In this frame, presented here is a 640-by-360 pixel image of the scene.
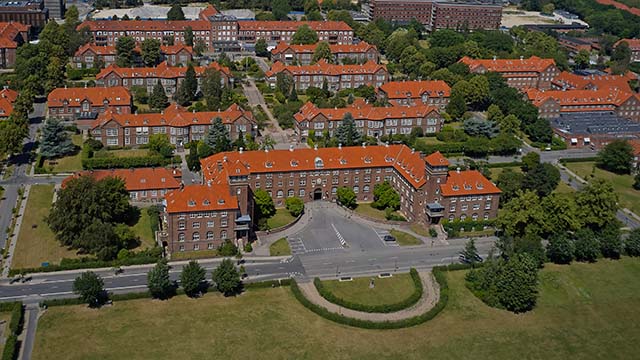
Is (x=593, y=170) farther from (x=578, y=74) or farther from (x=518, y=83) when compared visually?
(x=578, y=74)

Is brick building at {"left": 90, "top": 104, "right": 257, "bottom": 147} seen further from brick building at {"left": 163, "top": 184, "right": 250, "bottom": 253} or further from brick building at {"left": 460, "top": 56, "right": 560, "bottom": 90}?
brick building at {"left": 460, "top": 56, "right": 560, "bottom": 90}

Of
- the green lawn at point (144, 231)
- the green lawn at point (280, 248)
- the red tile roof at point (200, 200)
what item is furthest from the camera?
the green lawn at point (144, 231)

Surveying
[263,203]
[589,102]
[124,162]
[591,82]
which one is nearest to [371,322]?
[263,203]

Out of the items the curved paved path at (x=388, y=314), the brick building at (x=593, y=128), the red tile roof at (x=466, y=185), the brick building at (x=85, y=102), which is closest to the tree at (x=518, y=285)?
the curved paved path at (x=388, y=314)

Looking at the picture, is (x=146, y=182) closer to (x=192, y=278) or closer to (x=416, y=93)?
(x=192, y=278)

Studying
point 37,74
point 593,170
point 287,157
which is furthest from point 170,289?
point 37,74

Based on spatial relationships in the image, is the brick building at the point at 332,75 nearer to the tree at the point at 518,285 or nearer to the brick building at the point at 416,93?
the brick building at the point at 416,93
